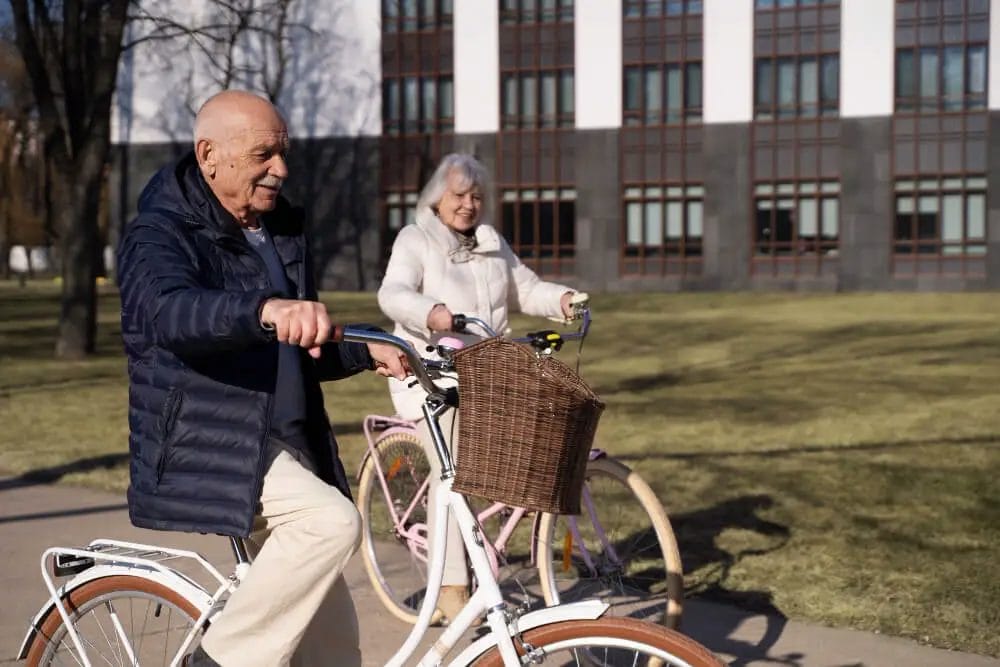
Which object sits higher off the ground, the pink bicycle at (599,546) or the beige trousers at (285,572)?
the beige trousers at (285,572)

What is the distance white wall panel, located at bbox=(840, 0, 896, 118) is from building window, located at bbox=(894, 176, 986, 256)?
8.60ft

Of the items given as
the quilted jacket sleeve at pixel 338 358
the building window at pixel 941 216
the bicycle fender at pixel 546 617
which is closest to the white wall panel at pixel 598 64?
the building window at pixel 941 216

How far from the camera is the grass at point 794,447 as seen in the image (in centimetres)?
650

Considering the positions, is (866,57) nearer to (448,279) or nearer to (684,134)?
(684,134)

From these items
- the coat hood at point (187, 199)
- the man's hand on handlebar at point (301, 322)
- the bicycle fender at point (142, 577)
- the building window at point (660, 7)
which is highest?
the building window at point (660, 7)

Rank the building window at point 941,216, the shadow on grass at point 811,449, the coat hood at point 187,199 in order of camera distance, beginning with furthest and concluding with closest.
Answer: the building window at point 941,216 → the shadow on grass at point 811,449 → the coat hood at point 187,199

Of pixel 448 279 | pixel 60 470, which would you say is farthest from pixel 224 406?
pixel 60 470

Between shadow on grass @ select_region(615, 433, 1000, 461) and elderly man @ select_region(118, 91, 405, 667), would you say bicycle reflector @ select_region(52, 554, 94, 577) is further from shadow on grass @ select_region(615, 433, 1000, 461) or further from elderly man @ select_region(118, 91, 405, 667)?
shadow on grass @ select_region(615, 433, 1000, 461)

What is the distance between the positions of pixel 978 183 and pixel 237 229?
141ft

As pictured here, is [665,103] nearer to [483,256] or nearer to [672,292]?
[672,292]

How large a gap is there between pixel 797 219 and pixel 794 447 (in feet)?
112

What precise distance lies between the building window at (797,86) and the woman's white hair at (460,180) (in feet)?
131

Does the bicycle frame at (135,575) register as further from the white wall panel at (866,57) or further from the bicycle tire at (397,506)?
the white wall panel at (866,57)

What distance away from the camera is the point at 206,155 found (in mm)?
3492
